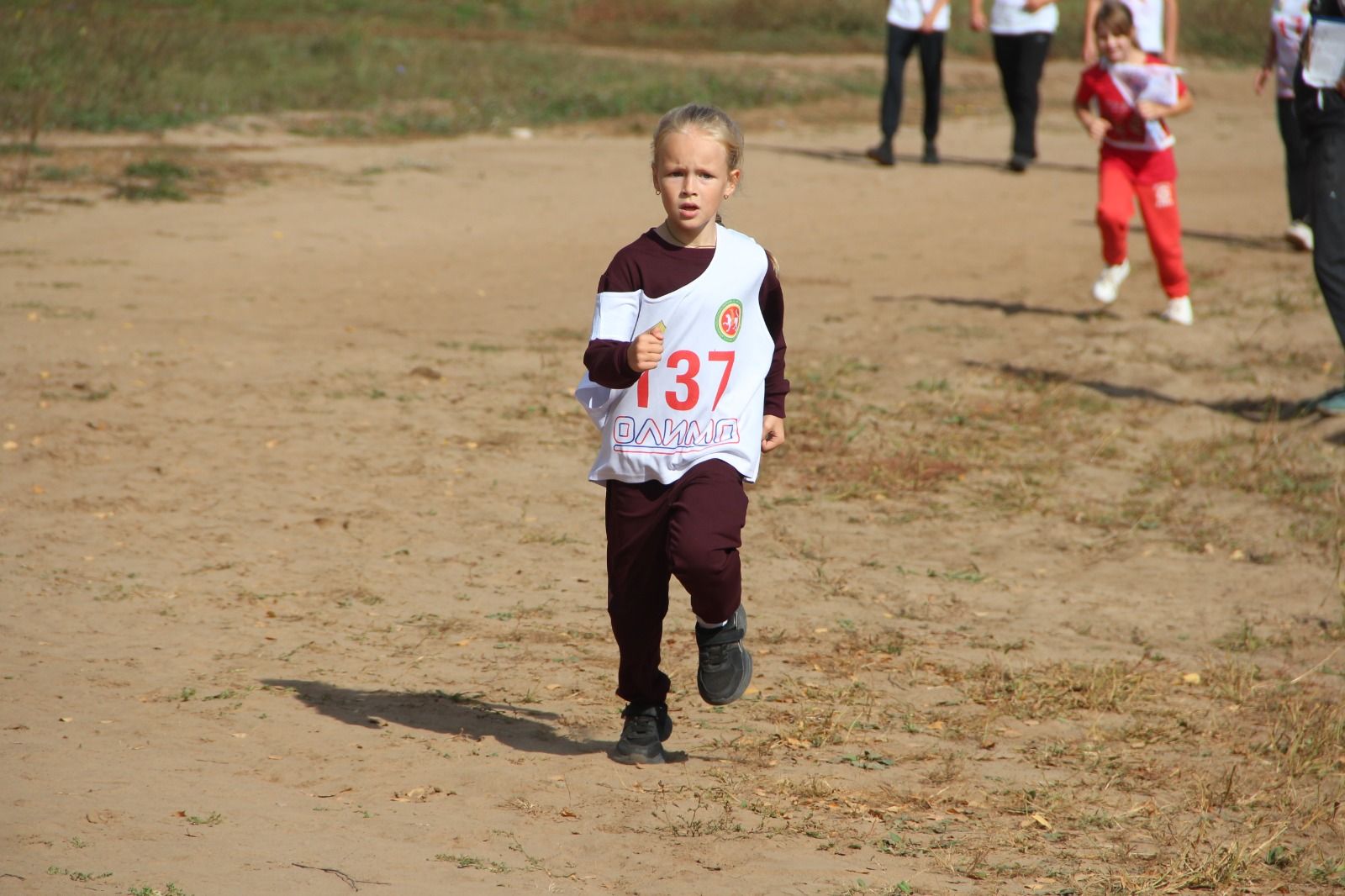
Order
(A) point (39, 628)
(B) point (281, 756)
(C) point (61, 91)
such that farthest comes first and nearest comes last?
(C) point (61, 91)
(A) point (39, 628)
(B) point (281, 756)

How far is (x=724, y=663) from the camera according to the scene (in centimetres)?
376

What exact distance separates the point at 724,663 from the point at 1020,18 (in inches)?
425

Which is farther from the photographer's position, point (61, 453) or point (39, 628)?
point (61, 453)

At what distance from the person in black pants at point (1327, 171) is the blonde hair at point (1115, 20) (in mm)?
1627

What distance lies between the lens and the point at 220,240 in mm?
10031

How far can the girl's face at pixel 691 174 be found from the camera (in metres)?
3.60

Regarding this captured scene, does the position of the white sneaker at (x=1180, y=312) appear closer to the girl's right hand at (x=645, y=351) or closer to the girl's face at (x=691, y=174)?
the girl's face at (x=691, y=174)

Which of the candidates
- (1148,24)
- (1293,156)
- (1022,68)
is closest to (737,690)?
(1293,156)

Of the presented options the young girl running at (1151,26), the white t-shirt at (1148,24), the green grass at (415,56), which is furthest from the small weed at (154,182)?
the white t-shirt at (1148,24)

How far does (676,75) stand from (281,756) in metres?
15.7

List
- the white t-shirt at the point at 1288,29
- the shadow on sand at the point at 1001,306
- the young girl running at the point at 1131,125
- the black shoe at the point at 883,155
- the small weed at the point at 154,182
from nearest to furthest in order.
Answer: the young girl running at the point at 1131,125, the white t-shirt at the point at 1288,29, the shadow on sand at the point at 1001,306, the small weed at the point at 154,182, the black shoe at the point at 883,155

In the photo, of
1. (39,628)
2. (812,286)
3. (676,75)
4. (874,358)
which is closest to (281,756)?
(39,628)

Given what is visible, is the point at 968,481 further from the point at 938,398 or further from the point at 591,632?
the point at 591,632

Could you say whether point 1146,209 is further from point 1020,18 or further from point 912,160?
point 912,160
